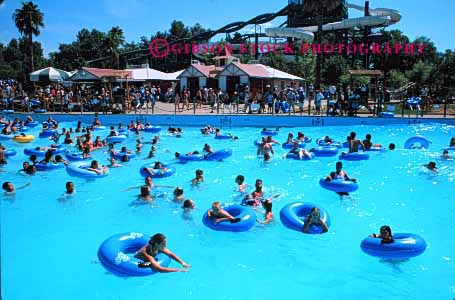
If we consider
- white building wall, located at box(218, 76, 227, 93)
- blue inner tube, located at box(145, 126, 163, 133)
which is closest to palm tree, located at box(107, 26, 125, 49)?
white building wall, located at box(218, 76, 227, 93)

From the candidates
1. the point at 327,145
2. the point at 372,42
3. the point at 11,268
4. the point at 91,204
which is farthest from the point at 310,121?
the point at 372,42

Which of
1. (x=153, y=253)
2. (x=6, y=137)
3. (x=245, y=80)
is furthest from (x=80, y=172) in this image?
(x=245, y=80)

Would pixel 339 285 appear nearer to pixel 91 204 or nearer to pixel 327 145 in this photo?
pixel 91 204

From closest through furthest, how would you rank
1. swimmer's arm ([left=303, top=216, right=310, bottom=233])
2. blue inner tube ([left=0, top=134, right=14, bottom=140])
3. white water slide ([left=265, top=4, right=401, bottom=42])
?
swimmer's arm ([left=303, top=216, right=310, bottom=233]) → blue inner tube ([left=0, top=134, right=14, bottom=140]) → white water slide ([left=265, top=4, right=401, bottom=42])

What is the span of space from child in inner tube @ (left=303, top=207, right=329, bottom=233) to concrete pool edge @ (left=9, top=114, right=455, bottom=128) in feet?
45.1

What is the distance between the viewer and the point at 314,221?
701 cm

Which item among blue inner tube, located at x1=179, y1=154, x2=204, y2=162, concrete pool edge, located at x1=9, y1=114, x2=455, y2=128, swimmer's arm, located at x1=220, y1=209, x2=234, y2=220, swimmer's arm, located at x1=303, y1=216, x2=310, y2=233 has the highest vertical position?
concrete pool edge, located at x1=9, y1=114, x2=455, y2=128

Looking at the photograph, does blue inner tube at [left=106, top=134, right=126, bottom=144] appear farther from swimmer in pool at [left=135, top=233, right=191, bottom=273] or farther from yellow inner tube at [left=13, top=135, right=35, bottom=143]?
swimmer in pool at [left=135, top=233, right=191, bottom=273]

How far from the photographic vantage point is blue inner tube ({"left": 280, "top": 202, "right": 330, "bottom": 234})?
277 inches

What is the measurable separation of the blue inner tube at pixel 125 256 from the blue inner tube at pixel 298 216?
2.19 metres

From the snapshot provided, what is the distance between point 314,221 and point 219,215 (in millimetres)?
1617

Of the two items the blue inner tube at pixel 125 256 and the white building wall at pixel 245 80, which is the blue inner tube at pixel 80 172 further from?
the white building wall at pixel 245 80

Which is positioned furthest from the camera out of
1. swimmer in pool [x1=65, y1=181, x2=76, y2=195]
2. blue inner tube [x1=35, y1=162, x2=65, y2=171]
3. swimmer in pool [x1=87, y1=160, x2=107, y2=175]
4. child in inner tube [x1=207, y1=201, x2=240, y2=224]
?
blue inner tube [x1=35, y1=162, x2=65, y2=171]

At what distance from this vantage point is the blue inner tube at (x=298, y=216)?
703 cm
